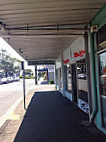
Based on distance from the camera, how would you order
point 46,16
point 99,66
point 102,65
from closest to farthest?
1. point 46,16
2. point 102,65
3. point 99,66

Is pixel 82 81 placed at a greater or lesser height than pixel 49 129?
greater

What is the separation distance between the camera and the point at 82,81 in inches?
296

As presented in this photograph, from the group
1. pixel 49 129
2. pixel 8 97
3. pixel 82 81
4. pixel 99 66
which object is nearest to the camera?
pixel 99 66

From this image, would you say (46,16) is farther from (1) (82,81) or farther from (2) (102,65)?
(1) (82,81)

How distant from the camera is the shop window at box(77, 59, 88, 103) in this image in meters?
7.05

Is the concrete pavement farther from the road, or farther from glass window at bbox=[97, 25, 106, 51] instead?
glass window at bbox=[97, 25, 106, 51]

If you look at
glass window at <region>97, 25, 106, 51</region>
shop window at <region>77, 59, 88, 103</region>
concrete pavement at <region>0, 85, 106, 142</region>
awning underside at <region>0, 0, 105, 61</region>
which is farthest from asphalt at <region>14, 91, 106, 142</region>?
awning underside at <region>0, 0, 105, 61</region>

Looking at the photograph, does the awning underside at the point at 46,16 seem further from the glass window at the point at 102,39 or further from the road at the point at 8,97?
→ the road at the point at 8,97

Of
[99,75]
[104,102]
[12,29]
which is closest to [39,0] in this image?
[12,29]

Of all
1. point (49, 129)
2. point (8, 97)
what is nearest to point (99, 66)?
point (49, 129)

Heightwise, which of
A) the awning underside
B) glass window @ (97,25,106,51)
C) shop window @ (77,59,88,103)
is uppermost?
the awning underside

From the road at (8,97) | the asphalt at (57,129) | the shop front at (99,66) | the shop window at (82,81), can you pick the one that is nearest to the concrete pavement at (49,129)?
the asphalt at (57,129)

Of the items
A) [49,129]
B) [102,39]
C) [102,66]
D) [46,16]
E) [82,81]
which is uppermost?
[46,16]

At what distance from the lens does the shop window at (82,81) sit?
7.05 m
